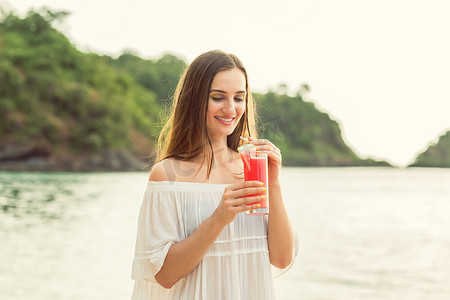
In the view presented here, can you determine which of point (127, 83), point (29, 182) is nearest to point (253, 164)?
point (29, 182)

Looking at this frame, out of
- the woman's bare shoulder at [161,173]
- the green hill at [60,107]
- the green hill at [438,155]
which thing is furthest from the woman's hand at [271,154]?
the green hill at [438,155]

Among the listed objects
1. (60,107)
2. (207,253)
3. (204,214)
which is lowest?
(207,253)

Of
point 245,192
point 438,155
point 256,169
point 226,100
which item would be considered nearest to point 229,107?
point 226,100

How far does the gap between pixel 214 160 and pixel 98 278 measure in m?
11.2

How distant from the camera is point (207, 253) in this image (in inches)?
83.0

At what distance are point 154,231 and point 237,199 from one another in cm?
36

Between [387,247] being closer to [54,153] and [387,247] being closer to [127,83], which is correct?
[54,153]

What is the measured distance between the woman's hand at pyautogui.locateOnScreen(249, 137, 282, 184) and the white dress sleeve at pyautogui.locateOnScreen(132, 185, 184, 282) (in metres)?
0.35

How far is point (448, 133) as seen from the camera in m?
95.8

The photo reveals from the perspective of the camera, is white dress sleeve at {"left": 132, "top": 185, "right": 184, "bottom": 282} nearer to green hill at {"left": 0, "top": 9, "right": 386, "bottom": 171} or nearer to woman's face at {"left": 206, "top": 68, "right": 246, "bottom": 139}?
woman's face at {"left": 206, "top": 68, "right": 246, "bottom": 139}

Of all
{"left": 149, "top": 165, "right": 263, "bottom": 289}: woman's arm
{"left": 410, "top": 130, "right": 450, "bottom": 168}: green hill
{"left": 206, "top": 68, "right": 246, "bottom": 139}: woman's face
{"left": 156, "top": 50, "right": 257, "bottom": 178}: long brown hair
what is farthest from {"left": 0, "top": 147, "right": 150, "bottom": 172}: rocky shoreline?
{"left": 410, "top": 130, "right": 450, "bottom": 168}: green hill

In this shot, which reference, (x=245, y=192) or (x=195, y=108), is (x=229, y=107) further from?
(x=245, y=192)

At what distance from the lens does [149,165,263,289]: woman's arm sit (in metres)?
1.92

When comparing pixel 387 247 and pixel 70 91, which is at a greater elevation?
pixel 70 91
